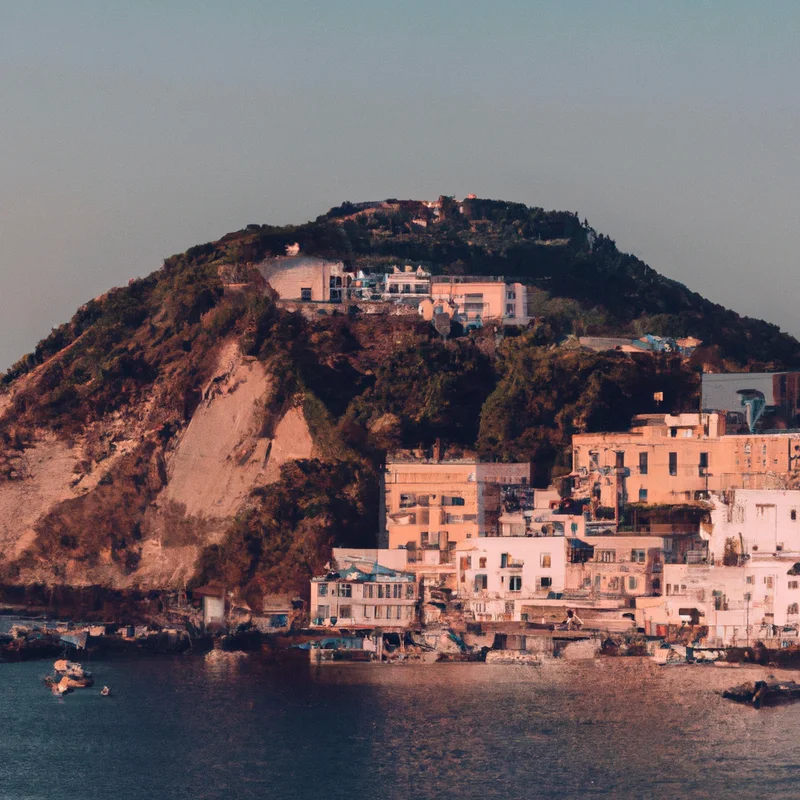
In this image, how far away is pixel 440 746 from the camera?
70.3 metres

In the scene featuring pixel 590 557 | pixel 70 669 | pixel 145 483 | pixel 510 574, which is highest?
pixel 145 483

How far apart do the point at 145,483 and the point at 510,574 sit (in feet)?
73.6

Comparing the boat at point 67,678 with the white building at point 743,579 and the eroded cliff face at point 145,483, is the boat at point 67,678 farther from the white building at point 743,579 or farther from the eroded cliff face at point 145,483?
the white building at point 743,579

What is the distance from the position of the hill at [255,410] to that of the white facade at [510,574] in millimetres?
7531

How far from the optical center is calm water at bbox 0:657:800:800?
6538cm

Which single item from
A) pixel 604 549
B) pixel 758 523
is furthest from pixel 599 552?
pixel 758 523

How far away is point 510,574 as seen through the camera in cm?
9112

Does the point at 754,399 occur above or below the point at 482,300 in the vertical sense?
below

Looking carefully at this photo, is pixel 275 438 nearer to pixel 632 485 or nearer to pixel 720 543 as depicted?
pixel 632 485

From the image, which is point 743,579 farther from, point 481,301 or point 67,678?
point 481,301

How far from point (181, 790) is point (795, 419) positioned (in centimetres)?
4597

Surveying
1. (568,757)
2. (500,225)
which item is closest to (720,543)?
(568,757)

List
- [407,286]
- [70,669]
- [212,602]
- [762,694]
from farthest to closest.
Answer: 1. [407,286]
2. [212,602]
3. [70,669]
4. [762,694]

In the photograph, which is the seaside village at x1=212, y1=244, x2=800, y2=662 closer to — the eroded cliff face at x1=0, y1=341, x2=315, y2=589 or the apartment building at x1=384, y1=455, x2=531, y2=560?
the apartment building at x1=384, y1=455, x2=531, y2=560
